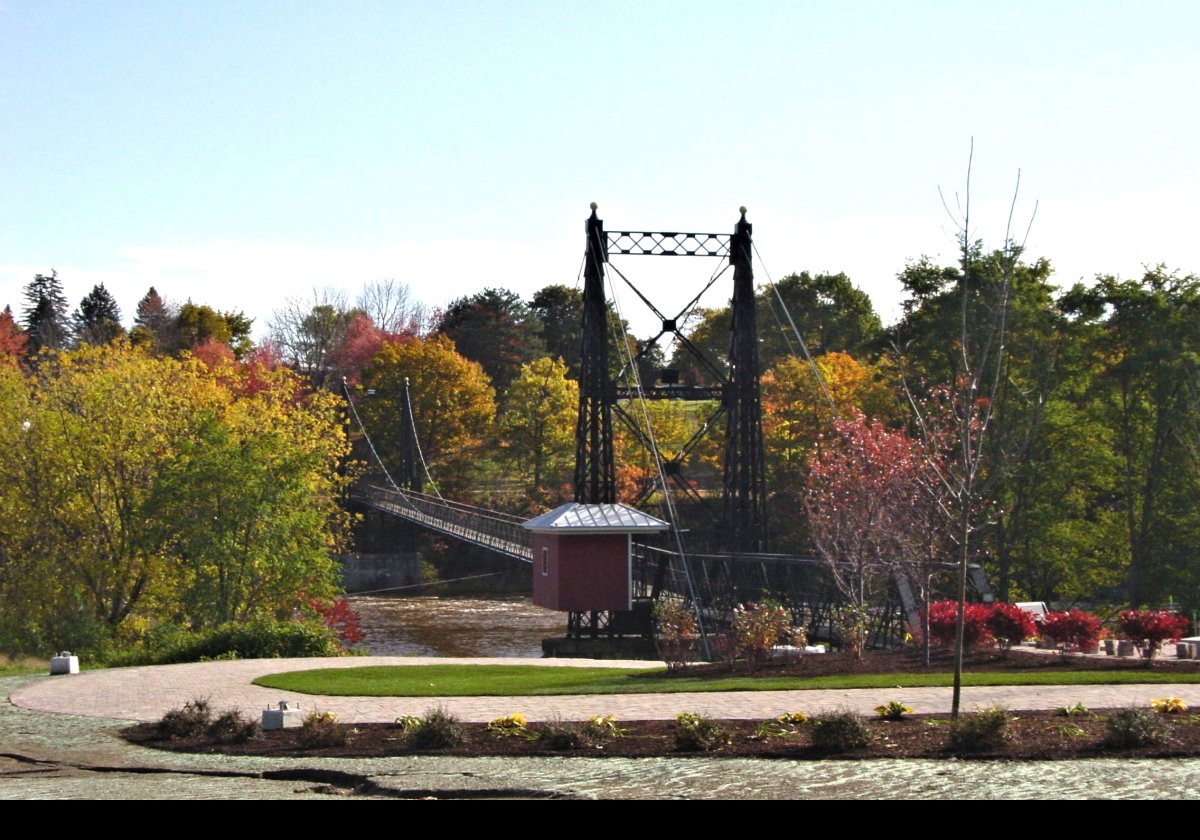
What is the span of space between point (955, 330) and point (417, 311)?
5490 centimetres

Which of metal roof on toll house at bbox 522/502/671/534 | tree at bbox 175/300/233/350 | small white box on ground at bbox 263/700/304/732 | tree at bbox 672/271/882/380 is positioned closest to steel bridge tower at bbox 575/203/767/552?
metal roof on toll house at bbox 522/502/671/534

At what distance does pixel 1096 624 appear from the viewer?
15.1m

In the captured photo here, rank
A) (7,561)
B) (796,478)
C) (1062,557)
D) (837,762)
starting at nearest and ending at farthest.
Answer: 1. (837,762)
2. (7,561)
3. (1062,557)
4. (796,478)

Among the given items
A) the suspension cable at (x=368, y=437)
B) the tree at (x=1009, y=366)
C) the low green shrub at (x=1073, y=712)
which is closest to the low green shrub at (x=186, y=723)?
the low green shrub at (x=1073, y=712)

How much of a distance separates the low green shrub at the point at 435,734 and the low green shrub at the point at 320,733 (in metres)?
0.54

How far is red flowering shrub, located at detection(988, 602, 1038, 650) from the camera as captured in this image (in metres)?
15.4

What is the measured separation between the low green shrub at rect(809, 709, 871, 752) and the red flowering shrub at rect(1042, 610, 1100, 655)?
261 inches

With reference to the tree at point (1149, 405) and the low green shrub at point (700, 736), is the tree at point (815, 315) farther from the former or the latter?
the low green shrub at point (700, 736)

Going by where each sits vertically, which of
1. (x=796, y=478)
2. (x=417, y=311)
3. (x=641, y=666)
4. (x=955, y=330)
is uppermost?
(x=417, y=311)

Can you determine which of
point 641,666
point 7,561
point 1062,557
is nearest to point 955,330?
point 1062,557
